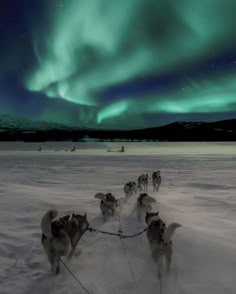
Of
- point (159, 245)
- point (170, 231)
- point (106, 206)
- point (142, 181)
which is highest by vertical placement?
point (170, 231)

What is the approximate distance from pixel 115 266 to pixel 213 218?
296cm

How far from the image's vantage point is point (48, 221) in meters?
2.74

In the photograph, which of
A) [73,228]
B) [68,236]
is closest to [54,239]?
[68,236]

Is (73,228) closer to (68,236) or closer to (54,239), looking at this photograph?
(68,236)

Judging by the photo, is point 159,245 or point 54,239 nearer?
point 54,239

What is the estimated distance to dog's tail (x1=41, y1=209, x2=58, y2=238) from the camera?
2.70 meters

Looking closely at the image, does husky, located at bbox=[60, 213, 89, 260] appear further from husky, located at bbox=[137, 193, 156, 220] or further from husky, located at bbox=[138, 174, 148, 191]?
husky, located at bbox=[138, 174, 148, 191]

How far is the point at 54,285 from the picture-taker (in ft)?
9.50

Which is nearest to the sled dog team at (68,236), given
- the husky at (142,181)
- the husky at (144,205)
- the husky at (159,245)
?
the husky at (159,245)

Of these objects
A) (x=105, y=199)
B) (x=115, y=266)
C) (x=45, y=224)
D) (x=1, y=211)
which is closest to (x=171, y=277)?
(x=115, y=266)

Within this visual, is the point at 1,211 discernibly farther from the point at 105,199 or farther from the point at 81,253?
the point at 81,253

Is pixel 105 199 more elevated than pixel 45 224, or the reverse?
pixel 45 224

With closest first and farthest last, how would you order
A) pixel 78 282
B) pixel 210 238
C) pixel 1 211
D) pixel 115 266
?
pixel 78 282 < pixel 115 266 < pixel 210 238 < pixel 1 211

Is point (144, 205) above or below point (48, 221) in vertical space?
below
